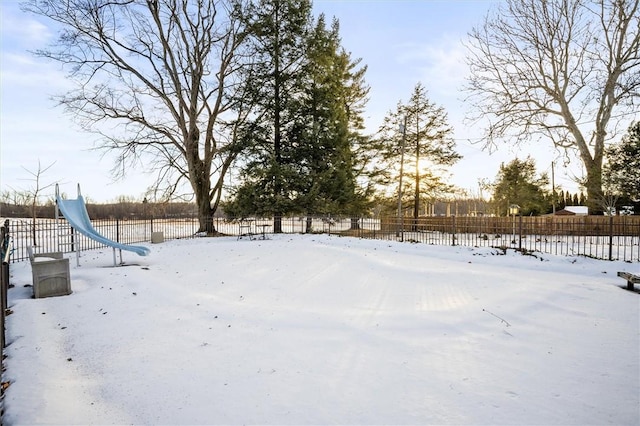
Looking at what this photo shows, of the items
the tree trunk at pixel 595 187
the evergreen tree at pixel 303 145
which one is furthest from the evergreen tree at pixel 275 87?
the tree trunk at pixel 595 187

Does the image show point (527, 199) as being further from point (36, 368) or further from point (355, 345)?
point (36, 368)

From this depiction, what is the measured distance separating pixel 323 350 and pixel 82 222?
8.97 meters

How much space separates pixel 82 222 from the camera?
31.7 feet

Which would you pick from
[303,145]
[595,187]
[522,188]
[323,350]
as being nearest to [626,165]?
[595,187]

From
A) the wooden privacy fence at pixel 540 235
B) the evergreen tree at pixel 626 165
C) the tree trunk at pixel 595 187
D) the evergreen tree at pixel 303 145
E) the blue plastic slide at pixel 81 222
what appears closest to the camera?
the blue plastic slide at pixel 81 222

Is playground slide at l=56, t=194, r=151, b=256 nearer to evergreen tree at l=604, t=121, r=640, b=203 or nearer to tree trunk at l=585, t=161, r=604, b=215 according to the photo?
tree trunk at l=585, t=161, r=604, b=215

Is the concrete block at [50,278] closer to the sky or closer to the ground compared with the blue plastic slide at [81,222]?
closer to the ground

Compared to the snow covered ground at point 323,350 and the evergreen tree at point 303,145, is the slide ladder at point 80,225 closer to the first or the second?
the snow covered ground at point 323,350

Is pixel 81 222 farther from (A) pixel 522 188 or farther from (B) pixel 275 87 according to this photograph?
(A) pixel 522 188

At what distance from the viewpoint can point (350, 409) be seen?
117 inches

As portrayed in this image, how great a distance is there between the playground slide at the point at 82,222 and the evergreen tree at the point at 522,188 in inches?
1418

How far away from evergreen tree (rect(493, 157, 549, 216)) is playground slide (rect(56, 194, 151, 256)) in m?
36.0

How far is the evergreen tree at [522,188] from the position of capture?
35031 millimetres

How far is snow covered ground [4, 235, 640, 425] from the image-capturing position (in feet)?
9.72
